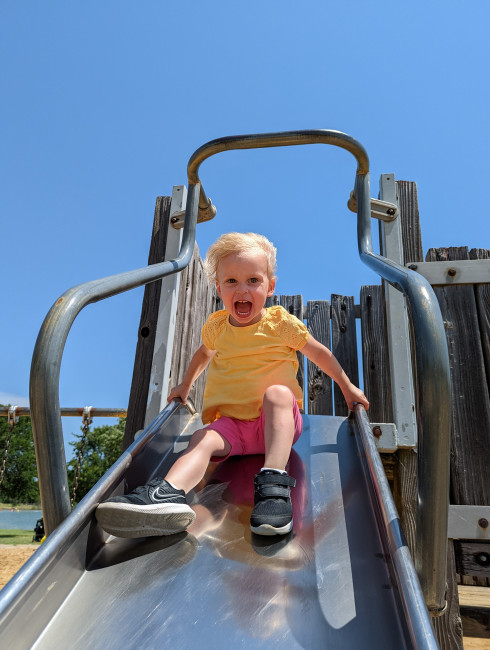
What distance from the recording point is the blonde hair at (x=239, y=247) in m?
1.76

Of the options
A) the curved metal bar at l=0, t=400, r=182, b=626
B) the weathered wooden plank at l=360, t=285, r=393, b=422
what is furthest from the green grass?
the curved metal bar at l=0, t=400, r=182, b=626

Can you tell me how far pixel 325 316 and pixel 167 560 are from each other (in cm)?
229

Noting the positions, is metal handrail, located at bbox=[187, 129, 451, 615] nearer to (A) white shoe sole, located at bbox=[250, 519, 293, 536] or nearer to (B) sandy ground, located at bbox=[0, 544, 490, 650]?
(A) white shoe sole, located at bbox=[250, 519, 293, 536]

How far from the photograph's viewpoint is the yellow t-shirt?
5.65 feet

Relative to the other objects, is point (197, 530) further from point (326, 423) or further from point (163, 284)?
point (163, 284)

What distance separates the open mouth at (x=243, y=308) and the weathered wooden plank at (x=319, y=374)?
1.36 metres

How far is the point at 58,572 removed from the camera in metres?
0.93

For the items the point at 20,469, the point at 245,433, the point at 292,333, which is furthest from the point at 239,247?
the point at 20,469

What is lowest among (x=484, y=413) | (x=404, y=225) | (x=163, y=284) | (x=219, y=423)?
(x=219, y=423)

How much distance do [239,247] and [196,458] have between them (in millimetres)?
770

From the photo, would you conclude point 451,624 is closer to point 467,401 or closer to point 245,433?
point 467,401

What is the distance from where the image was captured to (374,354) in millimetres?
2934

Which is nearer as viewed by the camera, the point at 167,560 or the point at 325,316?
the point at 167,560

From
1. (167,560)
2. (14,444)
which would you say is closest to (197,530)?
(167,560)
